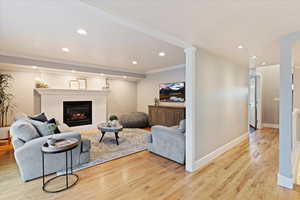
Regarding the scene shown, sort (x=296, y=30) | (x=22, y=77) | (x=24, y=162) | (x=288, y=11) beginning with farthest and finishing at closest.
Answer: (x=22, y=77) < (x=24, y=162) < (x=296, y=30) < (x=288, y=11)

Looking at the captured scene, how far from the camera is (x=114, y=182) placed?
7.61 feet

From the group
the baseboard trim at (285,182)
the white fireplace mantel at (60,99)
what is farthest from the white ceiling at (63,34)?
the baseboard trim at (285,182)

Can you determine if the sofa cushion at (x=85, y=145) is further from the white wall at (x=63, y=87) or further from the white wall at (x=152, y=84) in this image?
the white wall at (x=152, y=84)

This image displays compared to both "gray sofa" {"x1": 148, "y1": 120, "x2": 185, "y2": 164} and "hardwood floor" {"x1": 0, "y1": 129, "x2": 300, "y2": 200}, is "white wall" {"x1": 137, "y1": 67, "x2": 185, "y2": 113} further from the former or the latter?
"hardwood floor" {"x1": 0, "y1": 129, "x2": 300, "y2": 200}

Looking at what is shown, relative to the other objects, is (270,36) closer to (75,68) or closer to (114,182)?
(114,182)

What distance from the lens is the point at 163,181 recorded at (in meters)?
2.33

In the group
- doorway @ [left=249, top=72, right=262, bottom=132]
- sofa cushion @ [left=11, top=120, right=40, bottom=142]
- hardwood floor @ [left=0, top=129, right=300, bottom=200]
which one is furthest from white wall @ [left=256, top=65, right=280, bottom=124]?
sofa cushion @ [left=11, top=120, right=40, bottom=142]

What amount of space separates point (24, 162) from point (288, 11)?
4075 mm

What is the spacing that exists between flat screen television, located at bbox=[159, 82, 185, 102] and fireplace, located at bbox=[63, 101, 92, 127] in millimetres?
3022

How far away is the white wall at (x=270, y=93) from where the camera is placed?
6000 mm

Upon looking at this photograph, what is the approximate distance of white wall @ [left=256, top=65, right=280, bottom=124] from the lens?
6.00 m

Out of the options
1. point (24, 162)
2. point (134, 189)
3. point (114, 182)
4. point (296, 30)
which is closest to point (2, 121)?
point (24, 162)

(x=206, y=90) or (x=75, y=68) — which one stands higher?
(x=75, y=68)

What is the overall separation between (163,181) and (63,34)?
3.10m
